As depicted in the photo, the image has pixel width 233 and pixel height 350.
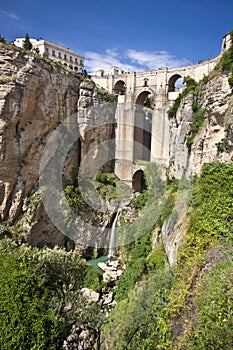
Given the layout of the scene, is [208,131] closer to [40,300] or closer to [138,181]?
[40,300]

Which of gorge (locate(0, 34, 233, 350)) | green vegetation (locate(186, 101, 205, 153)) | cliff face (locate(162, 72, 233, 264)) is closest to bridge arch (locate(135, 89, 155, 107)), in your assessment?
gorge (locate(0, 34, 233, 350))

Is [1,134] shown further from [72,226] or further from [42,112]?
[72,226]

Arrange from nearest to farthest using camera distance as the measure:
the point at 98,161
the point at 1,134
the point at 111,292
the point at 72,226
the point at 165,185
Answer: the point at 111,292
the point at 1,134
the point at 165,185
the point at 72,226
the point at 98,161

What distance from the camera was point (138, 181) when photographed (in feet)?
83.3

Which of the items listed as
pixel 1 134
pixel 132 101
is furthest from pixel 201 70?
pixel 1 134

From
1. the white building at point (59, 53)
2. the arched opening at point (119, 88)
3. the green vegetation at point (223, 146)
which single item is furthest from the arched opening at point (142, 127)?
the white building at point (59, 53)

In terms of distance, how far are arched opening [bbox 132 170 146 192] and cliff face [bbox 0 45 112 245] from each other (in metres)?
5.96

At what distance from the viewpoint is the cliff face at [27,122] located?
61.6ft

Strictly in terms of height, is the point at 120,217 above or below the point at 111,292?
above

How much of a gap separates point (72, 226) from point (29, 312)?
13.8m

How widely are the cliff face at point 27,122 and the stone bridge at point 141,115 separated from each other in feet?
16.1

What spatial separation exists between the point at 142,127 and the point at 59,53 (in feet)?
70.5

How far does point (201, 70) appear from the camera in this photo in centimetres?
2095

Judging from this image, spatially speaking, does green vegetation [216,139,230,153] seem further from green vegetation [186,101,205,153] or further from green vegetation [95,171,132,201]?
green vegetation [95,171,132,201]
